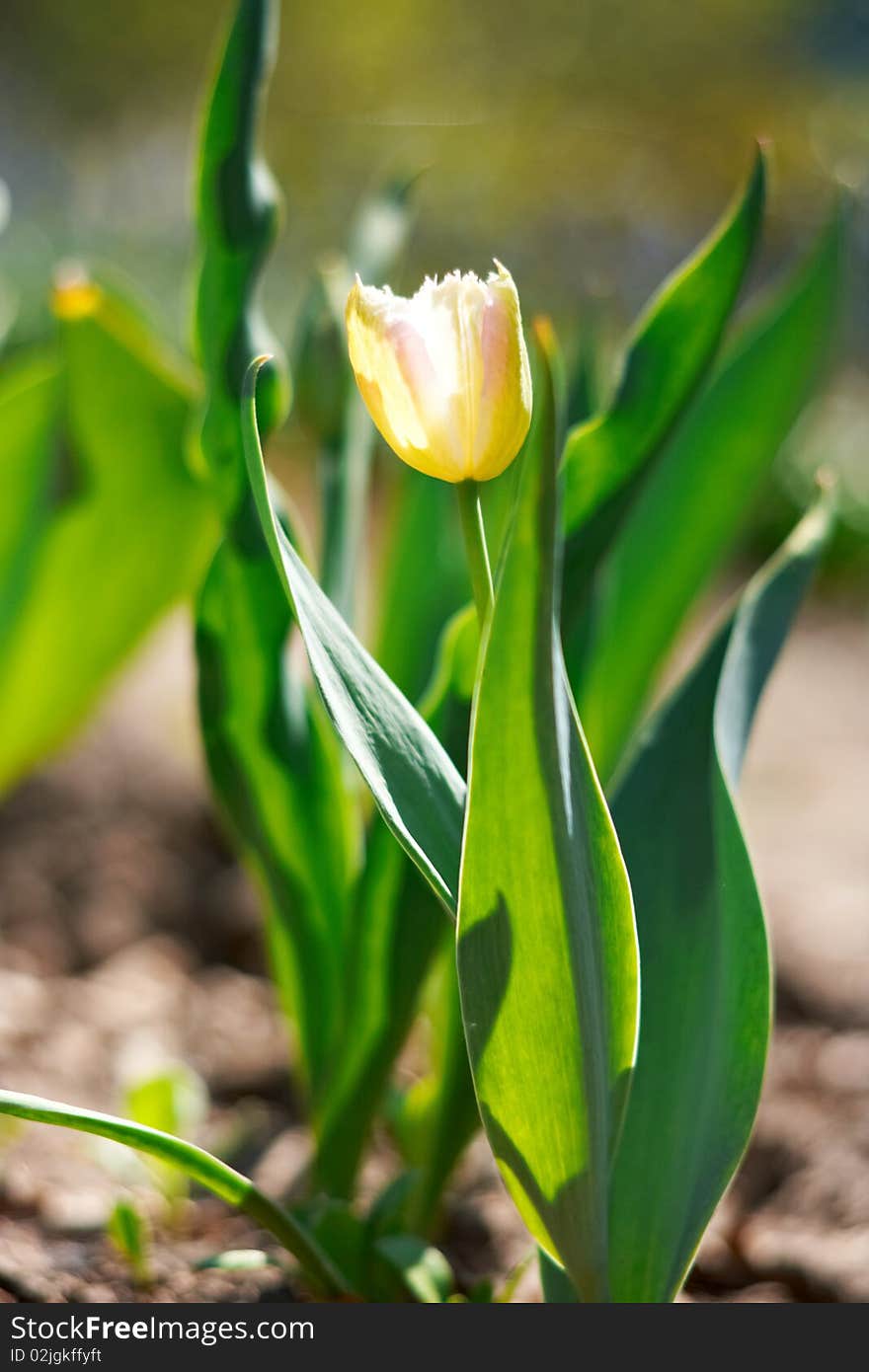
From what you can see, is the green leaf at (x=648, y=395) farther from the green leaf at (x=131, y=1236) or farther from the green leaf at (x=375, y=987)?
the green leaf at (x=131, y=1236)

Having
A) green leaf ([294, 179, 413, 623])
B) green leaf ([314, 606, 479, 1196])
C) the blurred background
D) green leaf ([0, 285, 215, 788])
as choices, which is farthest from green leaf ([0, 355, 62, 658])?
the blurred background

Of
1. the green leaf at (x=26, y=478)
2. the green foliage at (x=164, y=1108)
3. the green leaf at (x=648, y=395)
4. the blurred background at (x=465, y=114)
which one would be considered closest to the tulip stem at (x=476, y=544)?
the green leaf at (x=648, y=395)

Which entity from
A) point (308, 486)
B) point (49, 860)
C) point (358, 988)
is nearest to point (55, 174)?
point (308, 486)

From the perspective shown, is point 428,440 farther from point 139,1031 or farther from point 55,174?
point 55,174

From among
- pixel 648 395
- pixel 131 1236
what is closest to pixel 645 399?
pixel 648 395

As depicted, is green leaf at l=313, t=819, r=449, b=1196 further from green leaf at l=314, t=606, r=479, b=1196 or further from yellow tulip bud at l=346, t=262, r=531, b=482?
yellow tulip bud at l=346, t=262, r=531, b=482

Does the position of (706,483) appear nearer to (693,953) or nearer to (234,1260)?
(693,953)

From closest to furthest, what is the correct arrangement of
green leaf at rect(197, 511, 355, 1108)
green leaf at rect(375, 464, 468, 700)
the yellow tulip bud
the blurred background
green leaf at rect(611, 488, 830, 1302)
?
the yellow tulip bud
green leaf at rect(611, 488, 830, 1302)
green leaf at rect(197, 511, 355, 1108)
green leaf at rect(375, 464, 468, 700)
the blurred background
